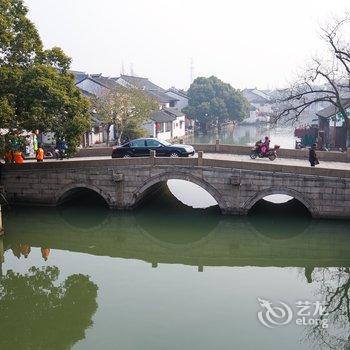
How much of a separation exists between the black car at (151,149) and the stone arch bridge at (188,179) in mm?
2182

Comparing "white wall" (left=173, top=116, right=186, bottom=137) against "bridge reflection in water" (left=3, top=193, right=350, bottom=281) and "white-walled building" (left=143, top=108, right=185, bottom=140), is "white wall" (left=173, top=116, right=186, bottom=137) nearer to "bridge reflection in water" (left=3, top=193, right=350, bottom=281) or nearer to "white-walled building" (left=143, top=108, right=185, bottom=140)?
"white-walled building" (left=143, top=108, right=185, bottom=140)

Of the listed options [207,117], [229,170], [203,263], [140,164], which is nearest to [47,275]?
[203,263]

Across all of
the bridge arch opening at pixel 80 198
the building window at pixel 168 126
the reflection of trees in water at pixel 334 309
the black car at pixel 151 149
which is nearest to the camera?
the reflection of trees in water at pixel 334 309

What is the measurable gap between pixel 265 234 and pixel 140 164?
26.1 ft

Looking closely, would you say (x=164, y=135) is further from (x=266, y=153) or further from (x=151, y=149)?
(x=266, y=153)

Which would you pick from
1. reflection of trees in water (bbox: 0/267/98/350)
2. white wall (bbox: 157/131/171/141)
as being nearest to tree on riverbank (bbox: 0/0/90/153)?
reflection of trees in water (bbox: 0/267/98/350)

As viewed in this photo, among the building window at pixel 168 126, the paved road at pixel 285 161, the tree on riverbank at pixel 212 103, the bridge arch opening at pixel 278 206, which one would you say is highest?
→ the tree on riverbank at pixel 212 103

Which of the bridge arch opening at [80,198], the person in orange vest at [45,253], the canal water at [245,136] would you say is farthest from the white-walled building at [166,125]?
the person in orange vest at [45,253]

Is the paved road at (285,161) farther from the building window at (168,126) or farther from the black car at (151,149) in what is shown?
the building window at (168,126)

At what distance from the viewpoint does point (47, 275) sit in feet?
60.5

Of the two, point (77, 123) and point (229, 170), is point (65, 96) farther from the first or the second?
point (229, 170)

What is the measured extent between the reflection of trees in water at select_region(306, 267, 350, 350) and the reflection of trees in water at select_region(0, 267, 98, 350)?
7.34m

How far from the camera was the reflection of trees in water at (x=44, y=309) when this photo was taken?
13297 mm

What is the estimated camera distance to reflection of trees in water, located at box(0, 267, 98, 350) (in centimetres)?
1330
